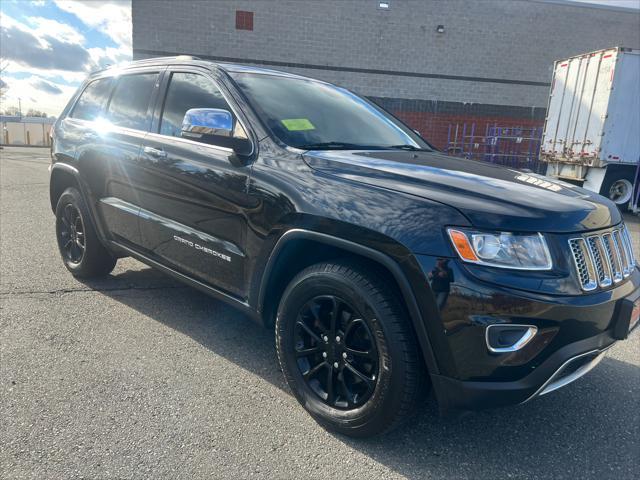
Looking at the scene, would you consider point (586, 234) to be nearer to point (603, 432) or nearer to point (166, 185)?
point (603, 432)

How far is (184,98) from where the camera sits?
11.1 ft

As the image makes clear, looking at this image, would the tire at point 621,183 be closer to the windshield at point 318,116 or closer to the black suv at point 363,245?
the windshield at point 318,116

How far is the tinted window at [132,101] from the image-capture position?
368 cm

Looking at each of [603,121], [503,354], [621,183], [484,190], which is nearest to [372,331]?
[503,354]

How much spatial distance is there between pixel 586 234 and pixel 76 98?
442 cm

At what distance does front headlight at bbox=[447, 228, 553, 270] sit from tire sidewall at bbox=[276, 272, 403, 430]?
46cm

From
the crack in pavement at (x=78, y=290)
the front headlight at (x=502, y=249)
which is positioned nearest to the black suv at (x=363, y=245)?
the front headlight at (x=502, y=249)

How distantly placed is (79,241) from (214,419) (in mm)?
2630

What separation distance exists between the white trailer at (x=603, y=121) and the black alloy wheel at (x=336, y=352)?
10.2m

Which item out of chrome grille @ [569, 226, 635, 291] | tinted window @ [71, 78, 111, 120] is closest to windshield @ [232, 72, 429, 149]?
chrome grille @ [569, 226, 635, 291]

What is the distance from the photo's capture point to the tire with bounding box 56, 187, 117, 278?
422 centimetres

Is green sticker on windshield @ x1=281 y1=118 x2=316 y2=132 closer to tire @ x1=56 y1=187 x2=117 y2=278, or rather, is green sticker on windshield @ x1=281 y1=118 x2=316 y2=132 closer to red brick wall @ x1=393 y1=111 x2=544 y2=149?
tire @ x1=56 y1=187 x2=117 y2=278

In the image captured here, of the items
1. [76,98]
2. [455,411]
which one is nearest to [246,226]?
[455,411]

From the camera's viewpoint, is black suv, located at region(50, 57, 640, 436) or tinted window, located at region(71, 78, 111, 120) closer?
black suv, located at region(50, 57, 640, 436)
